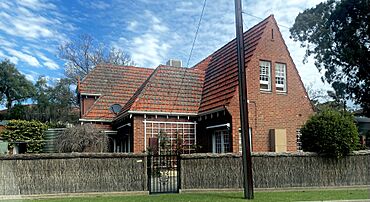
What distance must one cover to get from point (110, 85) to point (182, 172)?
14.6 meters

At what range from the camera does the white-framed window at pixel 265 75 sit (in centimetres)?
1909

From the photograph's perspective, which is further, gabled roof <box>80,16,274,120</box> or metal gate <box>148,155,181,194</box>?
gabled roof <box>80,16,274,120</box>

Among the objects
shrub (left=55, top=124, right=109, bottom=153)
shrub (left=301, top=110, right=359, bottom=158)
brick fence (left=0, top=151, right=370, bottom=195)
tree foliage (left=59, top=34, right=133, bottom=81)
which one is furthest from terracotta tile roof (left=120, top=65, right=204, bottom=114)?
tree foliage (left=59, top=34, right=133, bottom=81)

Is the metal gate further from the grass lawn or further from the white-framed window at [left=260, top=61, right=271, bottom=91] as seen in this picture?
the white-framed window at [left=260, top=61, right=271, bottom=91]

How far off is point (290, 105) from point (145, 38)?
9343 mm

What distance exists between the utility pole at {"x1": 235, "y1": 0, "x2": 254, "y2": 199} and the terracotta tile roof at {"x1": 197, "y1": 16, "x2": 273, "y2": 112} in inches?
250

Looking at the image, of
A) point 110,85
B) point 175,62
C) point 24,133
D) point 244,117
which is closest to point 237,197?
point 244,117

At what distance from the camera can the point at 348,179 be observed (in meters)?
13.4

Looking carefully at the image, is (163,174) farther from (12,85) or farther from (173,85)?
(12,85)

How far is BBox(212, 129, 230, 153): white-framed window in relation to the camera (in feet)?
59.9

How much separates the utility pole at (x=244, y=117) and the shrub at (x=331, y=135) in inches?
155

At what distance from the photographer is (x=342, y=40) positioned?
22047 millimetres

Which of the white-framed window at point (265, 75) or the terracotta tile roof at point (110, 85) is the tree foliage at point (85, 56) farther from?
the white-framed window at point (265, 75)

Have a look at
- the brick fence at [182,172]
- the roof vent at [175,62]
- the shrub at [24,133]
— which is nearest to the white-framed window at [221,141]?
the brick fence at [182,172]
